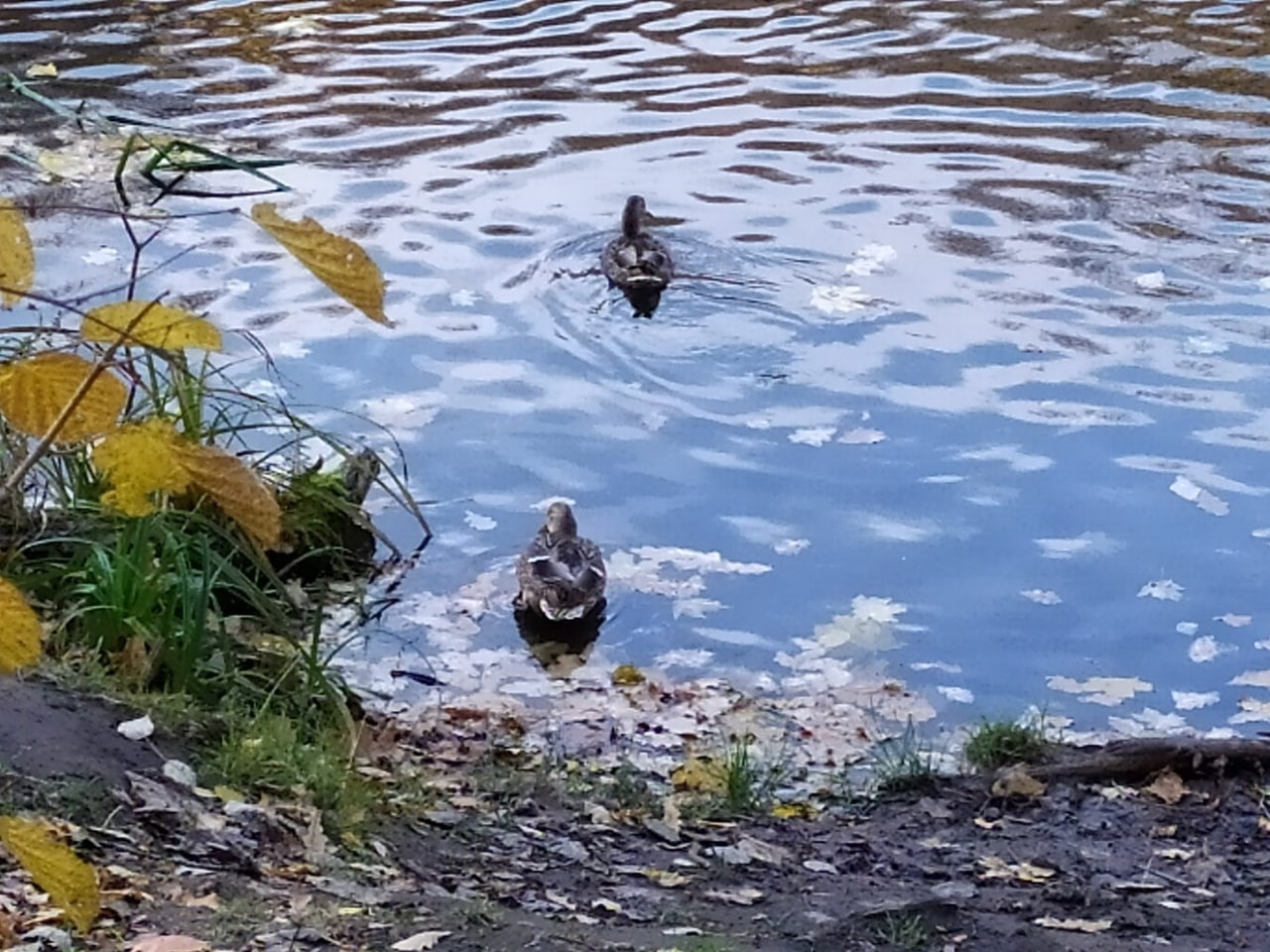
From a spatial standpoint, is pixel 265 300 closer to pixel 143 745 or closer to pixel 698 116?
pixel 698 116

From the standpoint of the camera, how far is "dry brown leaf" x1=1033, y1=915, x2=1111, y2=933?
5523 mm

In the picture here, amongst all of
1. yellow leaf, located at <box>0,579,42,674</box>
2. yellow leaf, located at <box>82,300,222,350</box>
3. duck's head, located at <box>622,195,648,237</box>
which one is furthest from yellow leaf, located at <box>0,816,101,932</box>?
duck's head, located at <box>622,195,648,237</box>

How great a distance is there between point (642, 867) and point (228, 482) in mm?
3858

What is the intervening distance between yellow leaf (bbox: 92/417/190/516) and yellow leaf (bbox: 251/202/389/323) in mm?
345

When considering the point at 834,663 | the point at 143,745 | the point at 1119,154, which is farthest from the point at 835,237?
the point at 143,745

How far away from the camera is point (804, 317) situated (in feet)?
35.9

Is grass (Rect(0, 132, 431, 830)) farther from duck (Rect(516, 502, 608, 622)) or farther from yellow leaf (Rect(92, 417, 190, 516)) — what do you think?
yellow leaf (Rect(92, 417, 190, 516))

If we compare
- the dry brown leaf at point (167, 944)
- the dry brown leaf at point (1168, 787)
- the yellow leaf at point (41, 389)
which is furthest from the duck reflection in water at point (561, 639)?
the yellow leaf at point (41, 389)

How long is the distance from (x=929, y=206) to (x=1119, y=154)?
1681 millimetres

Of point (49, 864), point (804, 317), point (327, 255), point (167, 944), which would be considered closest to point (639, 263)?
point (804, 317)

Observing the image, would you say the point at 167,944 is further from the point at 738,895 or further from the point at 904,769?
the point at 904,769

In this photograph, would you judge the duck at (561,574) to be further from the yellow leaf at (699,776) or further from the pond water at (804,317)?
the yellow leaf at (699,776)

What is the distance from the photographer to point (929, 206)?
40.7 ft

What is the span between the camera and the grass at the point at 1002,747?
7.14 m
